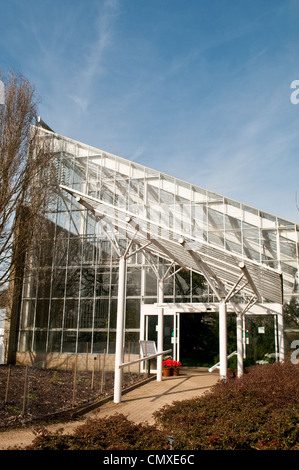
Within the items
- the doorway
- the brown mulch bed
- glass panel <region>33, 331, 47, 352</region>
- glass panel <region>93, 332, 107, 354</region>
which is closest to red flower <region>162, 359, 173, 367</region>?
the brown mulch bed

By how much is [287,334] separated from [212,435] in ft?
35.5

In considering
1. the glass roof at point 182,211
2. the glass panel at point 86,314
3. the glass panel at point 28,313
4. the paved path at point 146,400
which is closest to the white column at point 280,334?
the glass roof at point 182,211

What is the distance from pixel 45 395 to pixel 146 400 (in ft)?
8.96

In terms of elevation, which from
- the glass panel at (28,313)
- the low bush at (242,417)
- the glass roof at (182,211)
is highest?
the glass roof at (182,211)

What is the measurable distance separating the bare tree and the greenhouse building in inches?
33.6

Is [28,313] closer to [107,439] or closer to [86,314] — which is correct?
[86,314]

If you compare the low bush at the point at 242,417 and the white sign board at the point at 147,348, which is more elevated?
the white sign board at the point at 147,348

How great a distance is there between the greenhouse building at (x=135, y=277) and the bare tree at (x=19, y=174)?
2.80 ft

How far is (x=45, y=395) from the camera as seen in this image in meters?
10.8

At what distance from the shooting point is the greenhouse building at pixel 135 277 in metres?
16.0

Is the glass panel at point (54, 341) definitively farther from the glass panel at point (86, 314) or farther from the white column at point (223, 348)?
the white column at point (223, 348)

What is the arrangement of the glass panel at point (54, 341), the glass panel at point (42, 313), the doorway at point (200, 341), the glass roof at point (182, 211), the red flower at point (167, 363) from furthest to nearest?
1. the glass panel at point (42, 313)
2. the glass panel at point (54, 341)
3. the doorway at point (200, 341)
4. the red flower at point (167, 363)
5. the glass roof at point (182, 211)

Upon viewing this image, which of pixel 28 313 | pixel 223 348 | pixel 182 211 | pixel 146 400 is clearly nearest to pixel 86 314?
pixel 28 313
